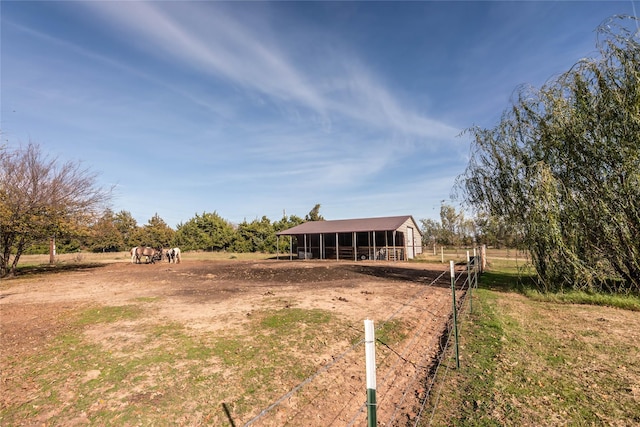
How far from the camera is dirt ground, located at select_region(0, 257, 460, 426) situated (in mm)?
4125

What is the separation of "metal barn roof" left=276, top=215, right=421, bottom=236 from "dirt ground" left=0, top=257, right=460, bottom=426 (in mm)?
11769

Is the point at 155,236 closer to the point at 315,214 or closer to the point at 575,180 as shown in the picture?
the point at 315,214

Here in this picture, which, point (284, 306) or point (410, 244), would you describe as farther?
point (410, 244)

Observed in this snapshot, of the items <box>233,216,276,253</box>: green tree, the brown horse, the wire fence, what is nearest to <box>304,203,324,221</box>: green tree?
<box>233,216,276,253</box>: green tree

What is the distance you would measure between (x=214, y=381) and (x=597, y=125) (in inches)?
522

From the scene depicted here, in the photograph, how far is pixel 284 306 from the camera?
9.56 metres

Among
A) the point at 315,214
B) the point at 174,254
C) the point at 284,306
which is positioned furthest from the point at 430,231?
the point at 284,306

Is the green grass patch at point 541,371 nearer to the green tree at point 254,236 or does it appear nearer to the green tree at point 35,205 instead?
the green tree at point 35,205

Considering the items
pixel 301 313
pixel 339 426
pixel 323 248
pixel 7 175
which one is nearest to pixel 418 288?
pixel 301 313

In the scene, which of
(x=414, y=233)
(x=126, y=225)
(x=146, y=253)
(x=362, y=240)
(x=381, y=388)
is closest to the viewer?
(x=381, y=388)

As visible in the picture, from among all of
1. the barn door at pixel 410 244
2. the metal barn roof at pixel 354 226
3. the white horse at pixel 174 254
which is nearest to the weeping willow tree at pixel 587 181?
the metal barn roof at pixel 354 226

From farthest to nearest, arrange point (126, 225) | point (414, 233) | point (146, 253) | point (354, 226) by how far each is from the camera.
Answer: point (126, 225) < point (414, 233) < point (354, 226) < point (146, 253)

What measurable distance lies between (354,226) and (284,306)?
70.4 feet

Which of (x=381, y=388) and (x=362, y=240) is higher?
(x=362, y=240)
